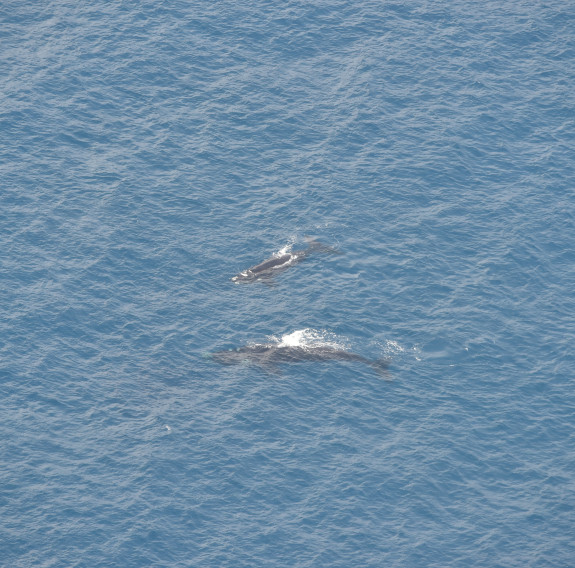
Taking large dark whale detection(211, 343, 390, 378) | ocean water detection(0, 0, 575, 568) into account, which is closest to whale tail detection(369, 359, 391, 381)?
large dark whale detection(211, 343, 390, 378)

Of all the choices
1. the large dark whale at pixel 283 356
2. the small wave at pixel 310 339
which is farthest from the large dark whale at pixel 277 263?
the large dark whale at pixel 283 356

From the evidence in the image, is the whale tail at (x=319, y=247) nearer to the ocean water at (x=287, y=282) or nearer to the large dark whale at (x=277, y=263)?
the large dark whale at (x=277, y=263)

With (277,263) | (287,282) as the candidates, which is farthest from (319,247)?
(287,282)

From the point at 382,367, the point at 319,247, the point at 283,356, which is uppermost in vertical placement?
the point at 319,247

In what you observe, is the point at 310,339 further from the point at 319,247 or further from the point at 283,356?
the point at 319,247

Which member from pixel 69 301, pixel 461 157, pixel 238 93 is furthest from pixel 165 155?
pixel 461 157

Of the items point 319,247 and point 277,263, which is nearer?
point 277,263
